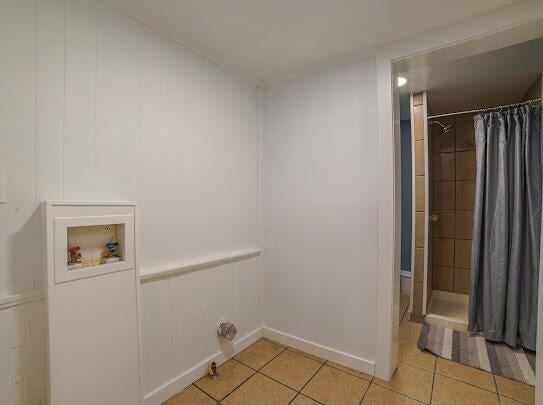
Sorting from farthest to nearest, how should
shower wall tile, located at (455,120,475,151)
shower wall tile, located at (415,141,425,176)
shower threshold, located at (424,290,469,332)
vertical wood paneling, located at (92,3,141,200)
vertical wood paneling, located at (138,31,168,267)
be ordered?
shower wall tile, located at (455,120,475,151)
shower wall tile, located at (415,141,425,176)
shower threshold, located at (424,290,469,332)
vertical wood paneling, located at (138,31,168,267)
vertical wood paneling, located at (92,3,141,200)

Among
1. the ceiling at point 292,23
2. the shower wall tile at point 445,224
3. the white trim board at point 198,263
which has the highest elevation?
the ceiling at point 292,23

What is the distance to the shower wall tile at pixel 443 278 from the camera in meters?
3.13

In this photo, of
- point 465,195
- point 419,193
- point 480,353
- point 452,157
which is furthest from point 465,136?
point 480,353

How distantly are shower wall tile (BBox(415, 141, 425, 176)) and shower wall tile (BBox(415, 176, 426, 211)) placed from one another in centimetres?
6

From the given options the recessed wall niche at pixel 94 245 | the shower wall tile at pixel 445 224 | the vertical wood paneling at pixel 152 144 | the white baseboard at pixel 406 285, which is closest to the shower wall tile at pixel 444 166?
the shower wall tile at pixel 445 224

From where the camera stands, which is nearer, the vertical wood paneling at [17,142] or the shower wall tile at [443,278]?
the vertical wood paneling at [17,142]

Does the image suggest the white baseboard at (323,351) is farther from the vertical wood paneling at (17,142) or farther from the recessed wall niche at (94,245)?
the vertical wood paneling at (17,142)

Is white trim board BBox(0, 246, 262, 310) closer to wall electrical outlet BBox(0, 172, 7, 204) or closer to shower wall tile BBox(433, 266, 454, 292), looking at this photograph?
wall electrical outlet BBox(0, 172, 7, 204)

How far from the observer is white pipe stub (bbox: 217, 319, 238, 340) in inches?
71.6

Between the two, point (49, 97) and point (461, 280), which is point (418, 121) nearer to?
point (461, 280)

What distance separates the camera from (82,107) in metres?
1.21

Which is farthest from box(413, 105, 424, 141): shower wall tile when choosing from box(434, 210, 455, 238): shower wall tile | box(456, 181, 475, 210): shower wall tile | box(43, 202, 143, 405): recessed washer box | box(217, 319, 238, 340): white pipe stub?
box(43, 202, 143, 405): recessed washer box

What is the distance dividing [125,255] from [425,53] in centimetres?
206

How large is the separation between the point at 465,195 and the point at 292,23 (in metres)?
2.86
